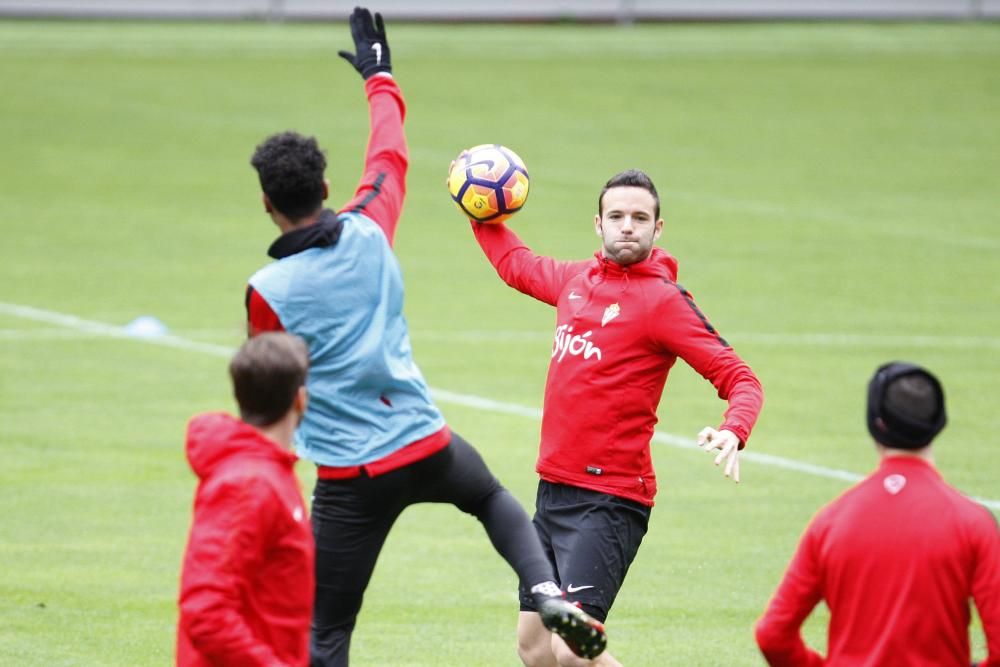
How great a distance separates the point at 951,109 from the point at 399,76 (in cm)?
1152

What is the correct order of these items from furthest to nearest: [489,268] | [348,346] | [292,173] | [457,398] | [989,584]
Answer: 1. [489,268]
2. [457,398]
3. [348,346]
4. [292,173]
5. [989,584]

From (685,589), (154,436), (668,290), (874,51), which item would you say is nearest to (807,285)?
(154,436)

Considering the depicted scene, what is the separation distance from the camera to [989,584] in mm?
5086

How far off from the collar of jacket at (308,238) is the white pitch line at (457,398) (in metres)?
6.00

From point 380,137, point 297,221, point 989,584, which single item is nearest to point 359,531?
point 297,221

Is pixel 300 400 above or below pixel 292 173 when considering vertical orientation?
below

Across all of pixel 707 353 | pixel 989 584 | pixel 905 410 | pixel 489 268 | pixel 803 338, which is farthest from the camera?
pixel 489 268

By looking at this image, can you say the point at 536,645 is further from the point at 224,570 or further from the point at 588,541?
the point at 224,570

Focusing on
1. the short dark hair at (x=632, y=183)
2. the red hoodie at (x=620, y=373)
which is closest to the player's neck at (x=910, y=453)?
the red hoodie at (x=620, y=373)

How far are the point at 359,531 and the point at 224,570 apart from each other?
57.2 inches

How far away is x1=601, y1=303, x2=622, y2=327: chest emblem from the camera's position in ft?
24.8

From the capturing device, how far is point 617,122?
3306cm

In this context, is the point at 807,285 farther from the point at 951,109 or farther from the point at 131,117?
the point at 131,117

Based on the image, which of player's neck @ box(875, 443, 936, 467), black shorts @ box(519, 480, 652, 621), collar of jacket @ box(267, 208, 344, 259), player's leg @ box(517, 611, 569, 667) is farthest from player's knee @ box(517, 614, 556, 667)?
player's neck @ box(875, 443, 936, 467)
